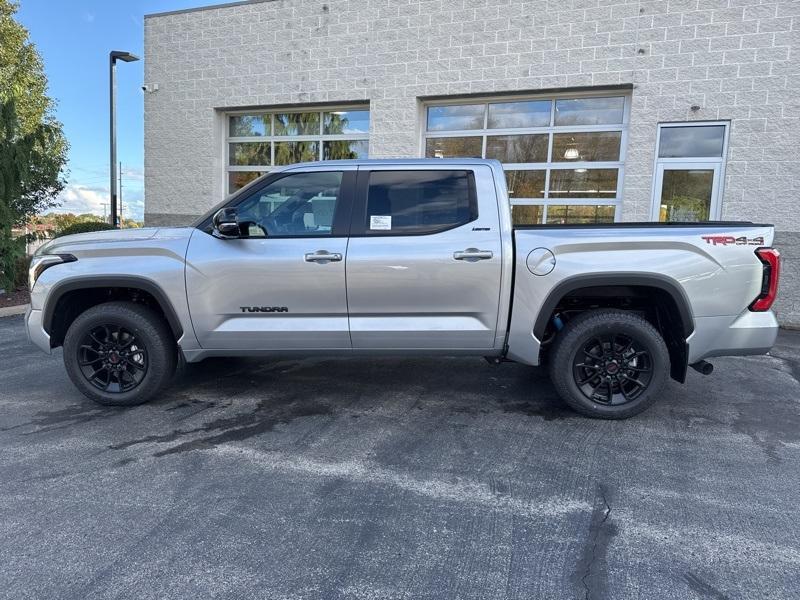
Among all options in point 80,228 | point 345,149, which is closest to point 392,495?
point 345,149

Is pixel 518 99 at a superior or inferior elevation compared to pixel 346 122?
superior

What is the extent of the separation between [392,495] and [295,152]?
986 cm

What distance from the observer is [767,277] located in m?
3.96

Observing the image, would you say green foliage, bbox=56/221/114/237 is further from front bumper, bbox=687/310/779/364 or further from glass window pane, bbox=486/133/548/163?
front bumper, bbox=687/310/779/364

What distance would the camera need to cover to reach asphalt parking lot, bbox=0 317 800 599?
7.86 feet

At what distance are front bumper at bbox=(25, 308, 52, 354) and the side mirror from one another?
66.7 inches

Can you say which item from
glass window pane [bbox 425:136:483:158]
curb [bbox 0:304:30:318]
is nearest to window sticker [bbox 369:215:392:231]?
glass window pane [bbox 425:136:483:158]

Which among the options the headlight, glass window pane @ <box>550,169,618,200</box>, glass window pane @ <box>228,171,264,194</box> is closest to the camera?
the headlight

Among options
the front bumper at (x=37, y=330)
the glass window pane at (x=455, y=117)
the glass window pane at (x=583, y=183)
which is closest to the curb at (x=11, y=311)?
the front bumper at (x=37, y=330)

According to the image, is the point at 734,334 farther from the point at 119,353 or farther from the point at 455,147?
the point at 455,147

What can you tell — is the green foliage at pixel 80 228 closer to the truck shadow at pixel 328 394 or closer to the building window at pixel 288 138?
the building window at pixel 288 138

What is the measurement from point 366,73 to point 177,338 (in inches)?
308

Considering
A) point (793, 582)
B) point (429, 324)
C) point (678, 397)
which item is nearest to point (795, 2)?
point (678, 397)

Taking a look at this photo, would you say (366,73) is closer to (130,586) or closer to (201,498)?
(201,498)
